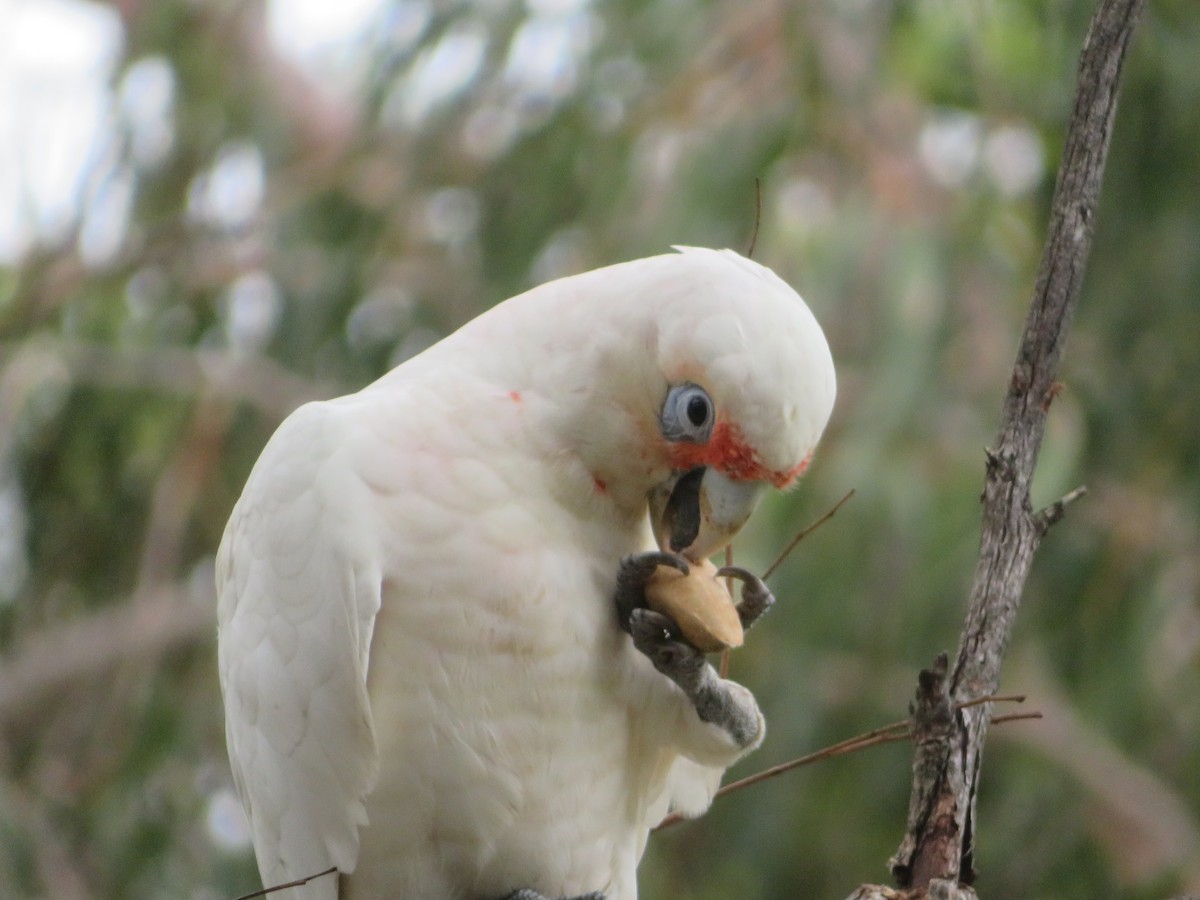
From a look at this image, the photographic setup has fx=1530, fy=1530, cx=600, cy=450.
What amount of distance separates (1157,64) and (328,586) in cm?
272

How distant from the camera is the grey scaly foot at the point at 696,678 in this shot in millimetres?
1692

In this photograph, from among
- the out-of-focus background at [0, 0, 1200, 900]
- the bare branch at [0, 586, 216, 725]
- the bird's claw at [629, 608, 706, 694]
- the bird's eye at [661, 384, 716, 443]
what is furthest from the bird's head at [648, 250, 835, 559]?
the bare branch at [0, 586, 216, 725]

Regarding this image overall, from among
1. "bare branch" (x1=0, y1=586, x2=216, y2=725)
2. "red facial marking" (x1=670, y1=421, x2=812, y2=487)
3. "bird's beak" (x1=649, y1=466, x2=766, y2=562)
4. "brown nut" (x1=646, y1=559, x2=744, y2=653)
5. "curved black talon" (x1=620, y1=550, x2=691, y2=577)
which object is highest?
"red facial marking" (x1=670, y1=421, x2=812, y2=487)

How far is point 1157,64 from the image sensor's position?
11.8 feet

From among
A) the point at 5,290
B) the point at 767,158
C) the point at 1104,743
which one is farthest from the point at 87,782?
the point at 1104,743

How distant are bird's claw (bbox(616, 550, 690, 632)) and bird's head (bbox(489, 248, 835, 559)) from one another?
39 mm

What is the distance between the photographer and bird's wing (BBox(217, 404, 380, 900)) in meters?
1.64

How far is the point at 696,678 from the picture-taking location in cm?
174

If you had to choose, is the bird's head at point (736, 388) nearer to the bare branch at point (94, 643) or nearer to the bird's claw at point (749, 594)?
the bird's claw at point (749, 594)

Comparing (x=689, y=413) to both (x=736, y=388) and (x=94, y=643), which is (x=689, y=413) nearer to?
(x=736, y=388)

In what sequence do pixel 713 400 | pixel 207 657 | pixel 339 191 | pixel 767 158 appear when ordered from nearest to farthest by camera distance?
pixel 713 400 < pixel 767 158 < pixel 339 191 < pixel 207 657

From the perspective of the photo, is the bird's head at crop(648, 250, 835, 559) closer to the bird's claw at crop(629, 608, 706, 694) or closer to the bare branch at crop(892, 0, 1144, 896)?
the bird's claw at crop(629, 608, 706, 694)

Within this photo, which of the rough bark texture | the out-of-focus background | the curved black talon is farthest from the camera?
the out-of-focus background

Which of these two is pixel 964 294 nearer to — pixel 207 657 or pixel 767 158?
pixel 767 158
